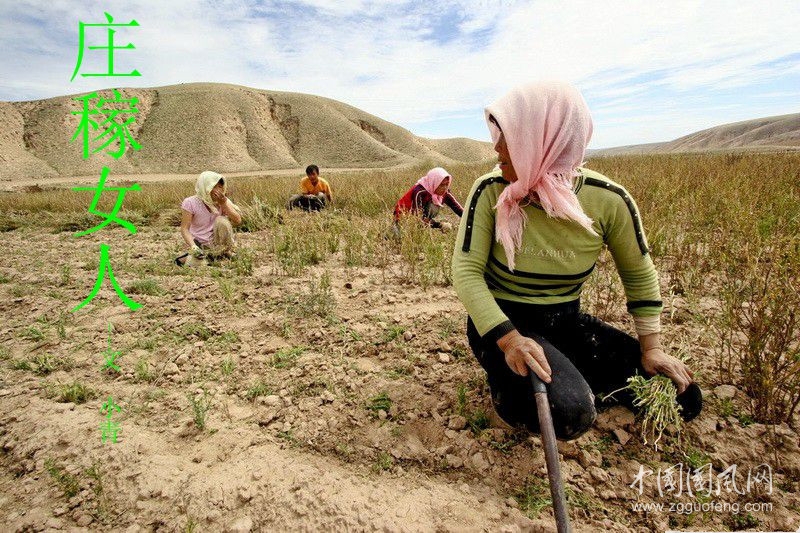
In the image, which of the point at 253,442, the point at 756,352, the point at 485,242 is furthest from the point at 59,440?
the point at 756,352

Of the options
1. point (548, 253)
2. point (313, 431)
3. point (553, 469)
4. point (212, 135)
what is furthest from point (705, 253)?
point (212, 135)

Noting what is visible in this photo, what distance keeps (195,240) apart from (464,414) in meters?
3.89

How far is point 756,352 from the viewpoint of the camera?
162cm

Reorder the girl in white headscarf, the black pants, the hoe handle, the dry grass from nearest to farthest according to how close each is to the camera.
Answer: the hoe handle < the black pants < the dry grass < the girl in white headscarf

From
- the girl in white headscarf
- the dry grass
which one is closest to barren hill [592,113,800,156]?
the dry grass

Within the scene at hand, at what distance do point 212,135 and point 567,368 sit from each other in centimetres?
5316

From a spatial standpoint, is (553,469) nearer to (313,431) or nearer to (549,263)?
(549,263)

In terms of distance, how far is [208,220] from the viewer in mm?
4645

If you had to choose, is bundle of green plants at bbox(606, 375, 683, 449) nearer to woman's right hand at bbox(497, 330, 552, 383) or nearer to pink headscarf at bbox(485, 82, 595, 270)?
woman's right hand at bbox(497, 330, 552, 383)

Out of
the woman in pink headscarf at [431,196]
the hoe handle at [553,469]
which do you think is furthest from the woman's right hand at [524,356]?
the woman in pink headscarf at [431,196]

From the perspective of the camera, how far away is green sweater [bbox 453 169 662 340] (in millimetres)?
1559

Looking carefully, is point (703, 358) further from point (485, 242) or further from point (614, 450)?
point (485, 242)

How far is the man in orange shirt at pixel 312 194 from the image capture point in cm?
719

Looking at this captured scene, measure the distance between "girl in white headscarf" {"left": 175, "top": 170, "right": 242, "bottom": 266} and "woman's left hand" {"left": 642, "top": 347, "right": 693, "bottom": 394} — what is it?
411 cm
